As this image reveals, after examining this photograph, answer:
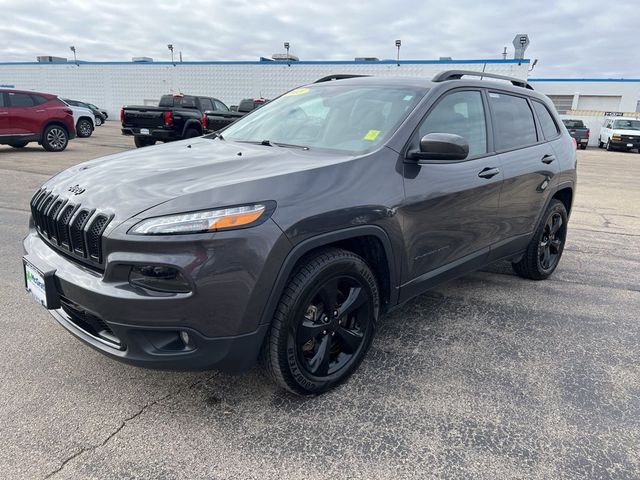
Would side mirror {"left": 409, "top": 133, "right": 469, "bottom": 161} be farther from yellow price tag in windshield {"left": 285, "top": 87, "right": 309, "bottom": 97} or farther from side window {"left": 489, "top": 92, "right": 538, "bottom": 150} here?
yellow price tag in windshield {"left": 285, "top": 87, "right": 309, "bottom": 97}

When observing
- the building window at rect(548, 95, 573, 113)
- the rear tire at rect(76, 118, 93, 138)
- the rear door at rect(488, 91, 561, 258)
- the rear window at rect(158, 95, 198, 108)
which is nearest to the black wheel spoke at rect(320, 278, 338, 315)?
the rear door at rect(488, 91, 561, 258)

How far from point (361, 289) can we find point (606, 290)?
9.93 feet

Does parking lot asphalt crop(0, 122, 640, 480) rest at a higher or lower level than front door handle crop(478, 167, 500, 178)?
lower

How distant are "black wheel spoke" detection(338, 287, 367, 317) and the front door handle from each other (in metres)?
1.39

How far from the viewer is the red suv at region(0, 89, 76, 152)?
12.7 metres

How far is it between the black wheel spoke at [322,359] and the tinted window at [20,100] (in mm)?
13550

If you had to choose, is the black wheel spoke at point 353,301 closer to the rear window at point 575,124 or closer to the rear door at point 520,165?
the rear door at point 520,165

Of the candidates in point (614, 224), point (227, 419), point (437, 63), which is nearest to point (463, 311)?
point (227, 419)

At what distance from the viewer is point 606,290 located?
178 inches

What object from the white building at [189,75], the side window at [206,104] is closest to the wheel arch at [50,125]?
the side window at [206,104]

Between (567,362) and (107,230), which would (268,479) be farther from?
(567,362)

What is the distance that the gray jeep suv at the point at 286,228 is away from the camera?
2.12 meters

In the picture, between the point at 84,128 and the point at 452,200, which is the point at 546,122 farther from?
the point at 84,128

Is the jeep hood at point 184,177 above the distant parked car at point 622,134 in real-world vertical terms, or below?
below
